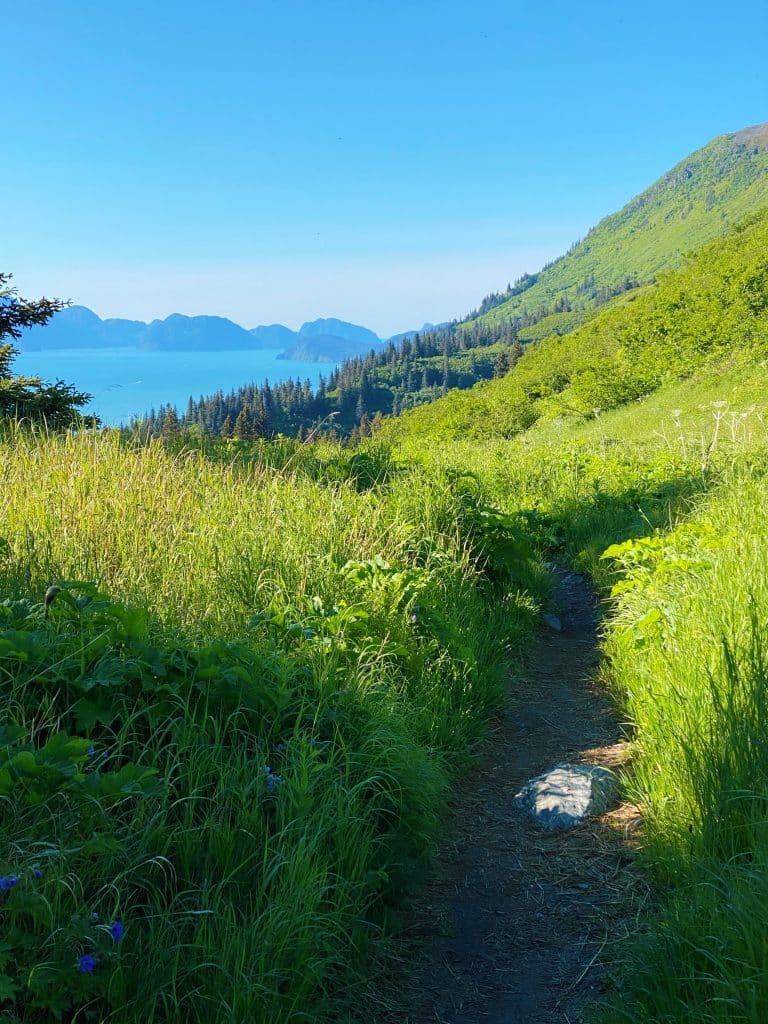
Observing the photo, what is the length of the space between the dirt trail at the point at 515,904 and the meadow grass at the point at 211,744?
0.64ft

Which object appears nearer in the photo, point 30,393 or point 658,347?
point 30,393

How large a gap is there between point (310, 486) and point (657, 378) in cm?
2784

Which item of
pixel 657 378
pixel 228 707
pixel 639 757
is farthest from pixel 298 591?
pixel 657 378

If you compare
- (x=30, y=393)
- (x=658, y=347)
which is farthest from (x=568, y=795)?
(x=658, y=347)

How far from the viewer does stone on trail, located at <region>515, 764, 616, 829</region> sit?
3.46m

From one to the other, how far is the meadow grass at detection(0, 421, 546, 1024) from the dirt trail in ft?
0.64

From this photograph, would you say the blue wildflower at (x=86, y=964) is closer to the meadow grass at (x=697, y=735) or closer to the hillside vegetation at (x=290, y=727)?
the hillside vegetation at (x=290, y=727)

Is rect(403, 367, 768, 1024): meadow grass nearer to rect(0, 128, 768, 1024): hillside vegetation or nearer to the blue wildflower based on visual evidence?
rect(0, 128, 768, 1024): hillside vegetation

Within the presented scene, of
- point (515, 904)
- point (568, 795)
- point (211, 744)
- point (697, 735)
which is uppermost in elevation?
point (211, 744)

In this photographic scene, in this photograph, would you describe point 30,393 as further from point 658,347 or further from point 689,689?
point 658,347

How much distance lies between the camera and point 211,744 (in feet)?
9.00

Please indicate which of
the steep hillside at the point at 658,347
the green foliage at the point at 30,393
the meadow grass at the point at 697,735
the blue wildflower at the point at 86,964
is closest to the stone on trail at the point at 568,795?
the meadow grass at the point at 697,735

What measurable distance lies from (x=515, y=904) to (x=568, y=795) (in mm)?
758

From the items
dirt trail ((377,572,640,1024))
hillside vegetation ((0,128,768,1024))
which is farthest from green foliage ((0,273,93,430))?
dirt trail ((377,572,640,1024))
